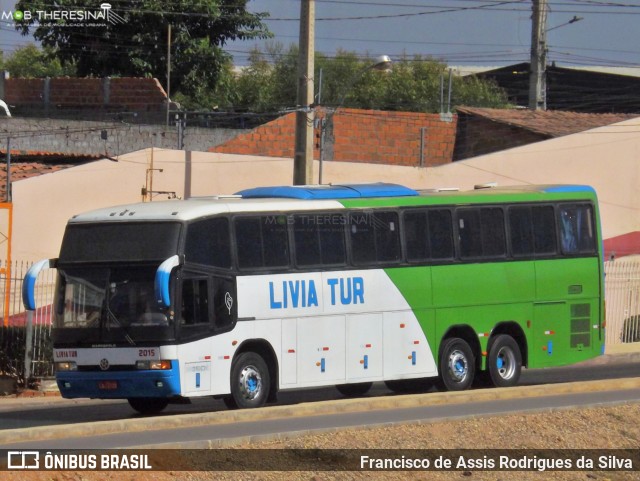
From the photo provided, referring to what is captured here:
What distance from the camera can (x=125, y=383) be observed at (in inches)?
635

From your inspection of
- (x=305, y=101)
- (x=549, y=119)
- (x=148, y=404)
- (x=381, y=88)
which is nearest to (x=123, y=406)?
(x=148, y=404)

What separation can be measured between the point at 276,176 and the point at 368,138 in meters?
7.11

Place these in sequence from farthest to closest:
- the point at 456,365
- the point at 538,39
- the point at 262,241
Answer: the point at 538,39, the point at 456,365, the point at 262,241

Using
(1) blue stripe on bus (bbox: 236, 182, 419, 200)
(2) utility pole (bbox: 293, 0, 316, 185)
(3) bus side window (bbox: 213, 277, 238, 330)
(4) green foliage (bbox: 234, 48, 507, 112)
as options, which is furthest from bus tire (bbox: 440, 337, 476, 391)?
(4) green foliage (bbox: 234, 48, 507, 112)

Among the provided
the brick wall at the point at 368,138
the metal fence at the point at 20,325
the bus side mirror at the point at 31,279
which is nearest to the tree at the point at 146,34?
the brick wall at the point at 368,138

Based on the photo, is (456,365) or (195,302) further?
(456,365)

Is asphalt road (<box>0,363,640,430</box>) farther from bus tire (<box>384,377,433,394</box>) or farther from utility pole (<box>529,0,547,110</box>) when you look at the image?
utility pole (<box>529,0,547,110</box>)

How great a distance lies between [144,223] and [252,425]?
4.03 meters

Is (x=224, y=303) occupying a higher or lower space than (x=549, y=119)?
lower

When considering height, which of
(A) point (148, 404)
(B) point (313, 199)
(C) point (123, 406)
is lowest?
(C) point (123, 406)

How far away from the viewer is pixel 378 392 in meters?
21.8

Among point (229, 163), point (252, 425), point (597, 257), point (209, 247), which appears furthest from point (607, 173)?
point (252, 425)

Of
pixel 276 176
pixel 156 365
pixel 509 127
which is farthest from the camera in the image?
pixel 509 127

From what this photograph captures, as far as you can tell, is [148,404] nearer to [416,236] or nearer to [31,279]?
[31,279]
